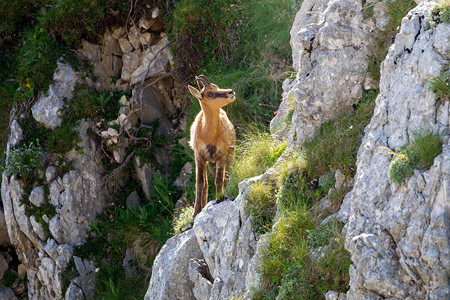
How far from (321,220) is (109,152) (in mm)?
8125

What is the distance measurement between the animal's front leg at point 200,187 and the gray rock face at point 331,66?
7.26 ft

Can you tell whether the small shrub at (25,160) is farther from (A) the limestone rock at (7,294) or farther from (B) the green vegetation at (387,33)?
(B) the green vegetation at (387,33)

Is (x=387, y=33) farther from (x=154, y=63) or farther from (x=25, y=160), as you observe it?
(x=25, y=160)

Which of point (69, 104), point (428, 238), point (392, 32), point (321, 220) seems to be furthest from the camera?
point (69, 104)

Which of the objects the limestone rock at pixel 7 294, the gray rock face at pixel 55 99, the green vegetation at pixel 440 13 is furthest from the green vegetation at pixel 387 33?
the limestone rock at pixel 7 294

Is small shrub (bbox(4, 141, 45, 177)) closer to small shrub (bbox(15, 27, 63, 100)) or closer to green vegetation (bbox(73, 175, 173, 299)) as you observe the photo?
small shrub (bbox(15, 27, 63, 100))

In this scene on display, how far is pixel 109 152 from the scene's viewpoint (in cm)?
1348

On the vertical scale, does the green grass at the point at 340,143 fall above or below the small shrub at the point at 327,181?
above

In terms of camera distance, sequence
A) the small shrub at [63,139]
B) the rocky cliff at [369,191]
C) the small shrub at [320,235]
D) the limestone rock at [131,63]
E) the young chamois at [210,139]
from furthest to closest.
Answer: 1. the limestone rock at [131,63]
2. the small shrub at [63,139]
3. the young chamois at [210,139]
4. the small shrub at [320,235]
5. the rocky cliff at [369,191]

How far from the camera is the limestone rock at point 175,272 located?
820cm

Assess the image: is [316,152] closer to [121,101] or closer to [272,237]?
[272,237]

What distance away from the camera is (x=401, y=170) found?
511 cm

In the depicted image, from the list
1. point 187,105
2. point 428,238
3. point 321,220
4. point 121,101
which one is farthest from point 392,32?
point 121,101

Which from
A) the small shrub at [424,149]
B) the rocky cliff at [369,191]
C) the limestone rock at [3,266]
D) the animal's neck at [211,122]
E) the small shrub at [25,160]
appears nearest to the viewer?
the rocky cliff at [369,191]
